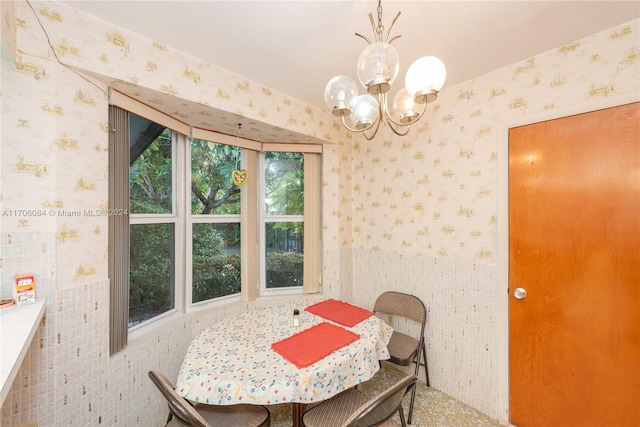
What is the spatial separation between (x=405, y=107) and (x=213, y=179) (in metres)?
1.81

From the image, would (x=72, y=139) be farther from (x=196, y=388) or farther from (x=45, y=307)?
(x=196, y=388)

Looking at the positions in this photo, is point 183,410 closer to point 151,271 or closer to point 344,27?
point 151,271

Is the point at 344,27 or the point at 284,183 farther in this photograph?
the point at 284,183

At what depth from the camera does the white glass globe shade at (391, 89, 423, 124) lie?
127cm

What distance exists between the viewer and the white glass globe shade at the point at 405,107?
4.17 feet

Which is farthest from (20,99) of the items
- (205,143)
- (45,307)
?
(205,143)

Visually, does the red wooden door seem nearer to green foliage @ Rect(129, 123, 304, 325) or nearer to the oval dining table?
the oval dining table

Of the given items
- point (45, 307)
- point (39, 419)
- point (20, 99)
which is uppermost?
point (20, 99)

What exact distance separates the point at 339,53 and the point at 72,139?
1.58 metres

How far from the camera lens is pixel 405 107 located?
4.21ft

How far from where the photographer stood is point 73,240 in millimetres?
1334

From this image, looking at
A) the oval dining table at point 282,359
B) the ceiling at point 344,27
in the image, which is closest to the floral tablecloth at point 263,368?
the oval dining table at point 282,359

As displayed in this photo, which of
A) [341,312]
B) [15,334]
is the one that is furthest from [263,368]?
[15,334]

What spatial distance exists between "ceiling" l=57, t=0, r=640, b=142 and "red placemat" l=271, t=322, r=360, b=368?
1.77m
